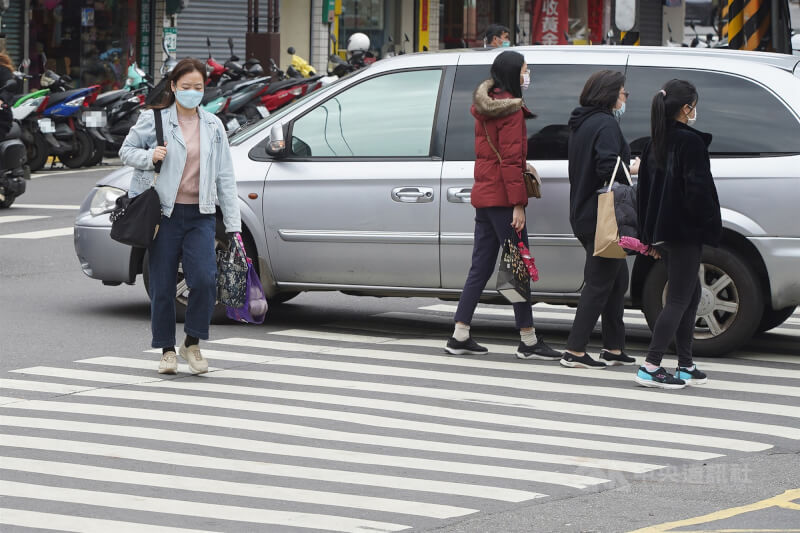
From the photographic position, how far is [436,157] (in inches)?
379

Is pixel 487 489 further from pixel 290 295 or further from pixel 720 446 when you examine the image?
pixel 290 295

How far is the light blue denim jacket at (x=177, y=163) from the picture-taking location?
8430 mm

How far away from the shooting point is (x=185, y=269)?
28.2ft

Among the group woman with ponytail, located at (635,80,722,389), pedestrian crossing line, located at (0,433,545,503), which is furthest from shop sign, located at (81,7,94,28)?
pedestrian crossing line, located at (0,433,545,503)

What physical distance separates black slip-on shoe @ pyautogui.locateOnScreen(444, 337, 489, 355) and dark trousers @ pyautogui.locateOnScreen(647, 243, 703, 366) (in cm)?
126

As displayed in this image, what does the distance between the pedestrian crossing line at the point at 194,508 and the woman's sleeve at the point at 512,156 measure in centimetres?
344

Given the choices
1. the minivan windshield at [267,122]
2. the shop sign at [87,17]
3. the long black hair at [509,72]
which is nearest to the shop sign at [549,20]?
the shop sign at [87,17]

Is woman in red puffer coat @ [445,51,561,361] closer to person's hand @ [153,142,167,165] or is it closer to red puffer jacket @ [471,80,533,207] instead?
red puffer jacket @ [471,80,533,207]

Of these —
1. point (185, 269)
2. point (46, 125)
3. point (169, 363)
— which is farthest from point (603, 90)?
point (46, 125)

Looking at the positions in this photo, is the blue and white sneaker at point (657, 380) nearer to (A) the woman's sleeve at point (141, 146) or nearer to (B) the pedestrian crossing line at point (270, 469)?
(B) the pedestrian crossing line at point (270, 469)

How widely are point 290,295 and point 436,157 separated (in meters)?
1.90

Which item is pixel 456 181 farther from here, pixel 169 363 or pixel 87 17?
pixel 87 17

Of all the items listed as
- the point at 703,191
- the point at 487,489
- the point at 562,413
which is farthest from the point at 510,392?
the point at 487,489

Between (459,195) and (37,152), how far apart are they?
13.1 m
